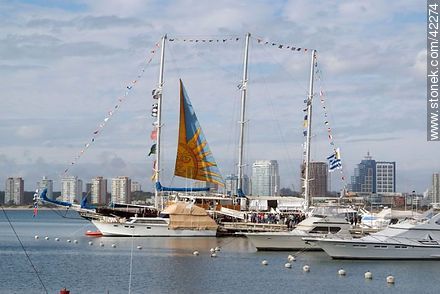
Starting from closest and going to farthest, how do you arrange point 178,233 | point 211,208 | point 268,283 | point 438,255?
1. point 268,283
2. point 438,255
3. point 178,233
4. point 211,208

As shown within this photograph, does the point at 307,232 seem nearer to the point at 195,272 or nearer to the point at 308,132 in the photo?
the point at 195,272

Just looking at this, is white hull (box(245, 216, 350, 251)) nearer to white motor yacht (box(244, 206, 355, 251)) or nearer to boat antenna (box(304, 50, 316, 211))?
white motor yacht (box(244, 206, 355, 251))

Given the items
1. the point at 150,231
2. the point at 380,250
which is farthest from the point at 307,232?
the point at 150,231

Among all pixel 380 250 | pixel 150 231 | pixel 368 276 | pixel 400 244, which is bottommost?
pixel 368 276

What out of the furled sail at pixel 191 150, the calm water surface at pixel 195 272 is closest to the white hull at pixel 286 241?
the calm water surface at pixel 195 272

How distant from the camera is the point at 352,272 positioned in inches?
1880

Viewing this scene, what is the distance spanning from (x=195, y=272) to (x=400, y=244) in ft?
42.3

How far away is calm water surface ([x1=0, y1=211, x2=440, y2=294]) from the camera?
41.5 meters

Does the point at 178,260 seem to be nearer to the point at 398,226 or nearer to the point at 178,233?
the point at 398,226

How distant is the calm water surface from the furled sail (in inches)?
837

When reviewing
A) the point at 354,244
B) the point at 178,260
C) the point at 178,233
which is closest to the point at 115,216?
the point at 178,233

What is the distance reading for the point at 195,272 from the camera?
48.2 meters

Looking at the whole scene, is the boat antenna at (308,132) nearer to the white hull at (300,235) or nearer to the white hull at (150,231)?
the white hull at (150,231)

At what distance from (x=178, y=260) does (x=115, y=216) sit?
2614 cm
